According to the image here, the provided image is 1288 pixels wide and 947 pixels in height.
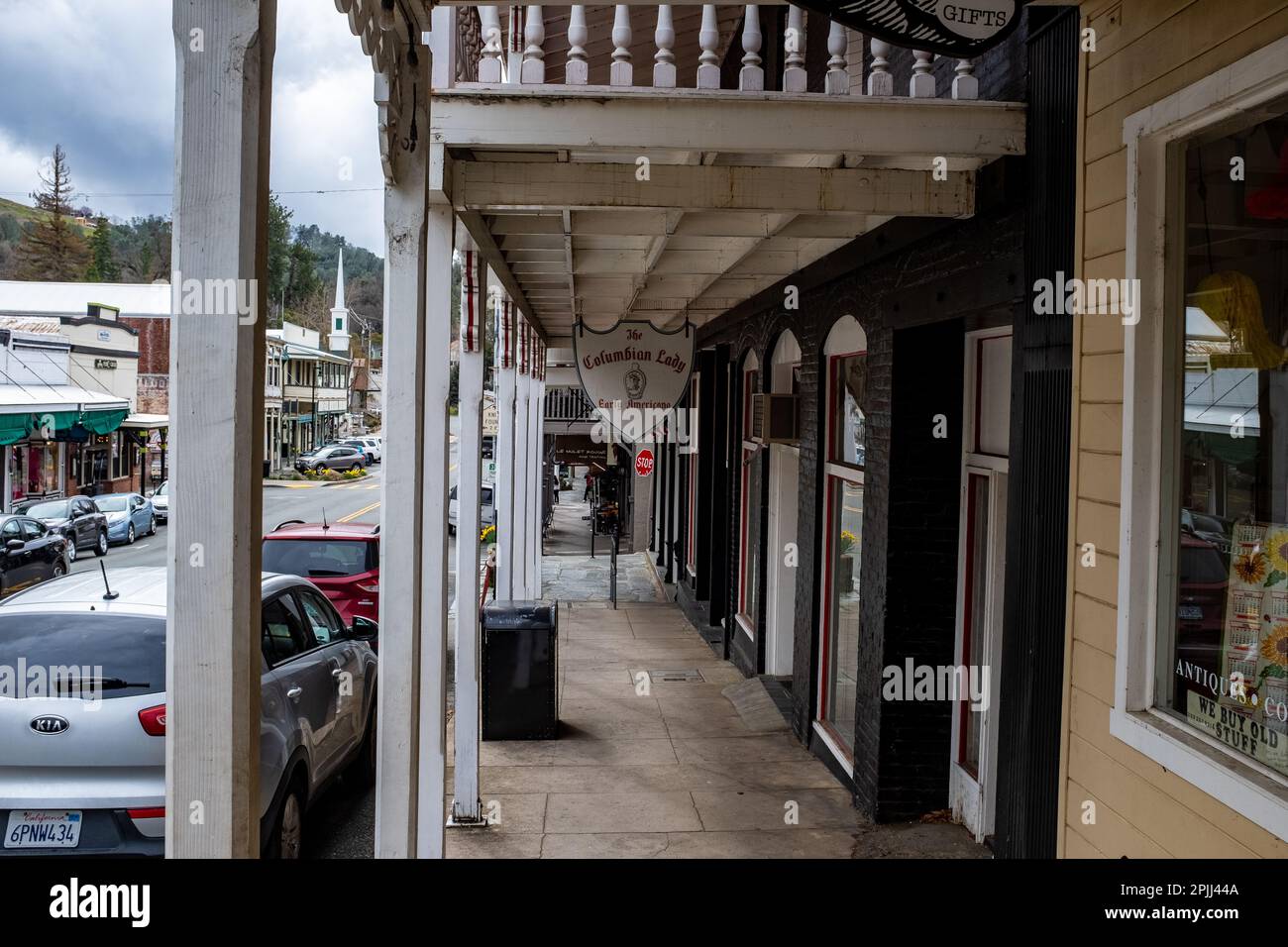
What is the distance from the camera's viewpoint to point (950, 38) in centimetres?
291

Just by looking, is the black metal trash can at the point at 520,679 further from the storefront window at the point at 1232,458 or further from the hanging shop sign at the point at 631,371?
the storefront window at the point at 1232,458

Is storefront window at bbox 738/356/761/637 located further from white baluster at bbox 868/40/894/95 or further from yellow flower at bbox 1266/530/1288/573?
yellow flower at bbox 1266/530/1288/573

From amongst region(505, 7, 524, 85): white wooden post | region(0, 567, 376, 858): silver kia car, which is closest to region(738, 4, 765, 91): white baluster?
region(505, 7, 524, 85): white wooden post

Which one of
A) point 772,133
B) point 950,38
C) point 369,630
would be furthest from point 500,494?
point 950,38

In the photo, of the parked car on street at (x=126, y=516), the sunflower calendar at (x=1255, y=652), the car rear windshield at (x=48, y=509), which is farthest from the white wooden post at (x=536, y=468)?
the parked car on street at (x=126, y=516)

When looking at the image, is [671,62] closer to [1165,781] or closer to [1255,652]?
[1255,652]

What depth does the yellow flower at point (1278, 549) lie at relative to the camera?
3.06 meters

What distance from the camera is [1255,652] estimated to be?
3174 millimetres

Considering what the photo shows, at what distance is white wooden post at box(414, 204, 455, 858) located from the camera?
503 cm

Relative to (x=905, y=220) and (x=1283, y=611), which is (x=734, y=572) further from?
(x=1283, y=611)

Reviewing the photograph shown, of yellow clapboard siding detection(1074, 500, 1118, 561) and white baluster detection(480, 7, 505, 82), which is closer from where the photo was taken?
yellow clapboard siding detection(1074, 500, 1118, 561)

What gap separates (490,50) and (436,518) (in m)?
2.21

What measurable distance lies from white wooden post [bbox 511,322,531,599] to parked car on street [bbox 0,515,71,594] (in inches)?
319

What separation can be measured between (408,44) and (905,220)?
3113 mm
